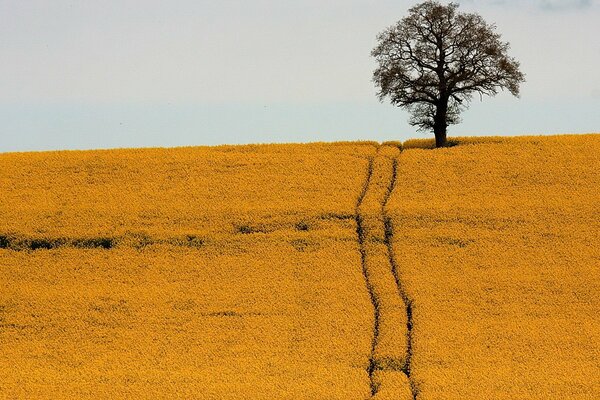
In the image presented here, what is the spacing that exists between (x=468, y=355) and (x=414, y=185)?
45.0 feet

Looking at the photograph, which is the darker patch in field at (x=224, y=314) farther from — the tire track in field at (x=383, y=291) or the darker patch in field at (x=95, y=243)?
the darker patch in field at (x=95, y=243)

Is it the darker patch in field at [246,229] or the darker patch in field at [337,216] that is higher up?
the darker patch in field at [337,216]

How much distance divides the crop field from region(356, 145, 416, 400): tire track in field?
85 millimetres

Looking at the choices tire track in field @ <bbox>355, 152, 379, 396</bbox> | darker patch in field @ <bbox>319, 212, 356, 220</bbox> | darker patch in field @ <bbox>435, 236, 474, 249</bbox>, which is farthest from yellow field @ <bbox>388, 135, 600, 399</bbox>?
darker patch in field @ <bbox>319, 212, 356, 220</bbox>

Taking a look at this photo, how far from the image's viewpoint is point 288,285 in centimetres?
3953

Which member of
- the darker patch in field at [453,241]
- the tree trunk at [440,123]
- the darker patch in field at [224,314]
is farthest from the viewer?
the tree trunk at [440,123]

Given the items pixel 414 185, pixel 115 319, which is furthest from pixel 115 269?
pixel 414 185

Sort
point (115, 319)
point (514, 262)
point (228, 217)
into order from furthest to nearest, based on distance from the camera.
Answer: point (228, 217) < point (514, 262) < point (115, 319)

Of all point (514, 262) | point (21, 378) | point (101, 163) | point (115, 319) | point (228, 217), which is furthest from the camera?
point (101, 163)

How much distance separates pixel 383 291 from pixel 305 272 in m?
3.40

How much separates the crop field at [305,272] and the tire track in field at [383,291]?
0.28 ft

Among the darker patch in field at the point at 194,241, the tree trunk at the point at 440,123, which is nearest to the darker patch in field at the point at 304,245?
the darker patch in field at the point at 194,241

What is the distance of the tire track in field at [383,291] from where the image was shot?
108 feet

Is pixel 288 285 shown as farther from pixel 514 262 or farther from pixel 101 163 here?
pixel 101 163
